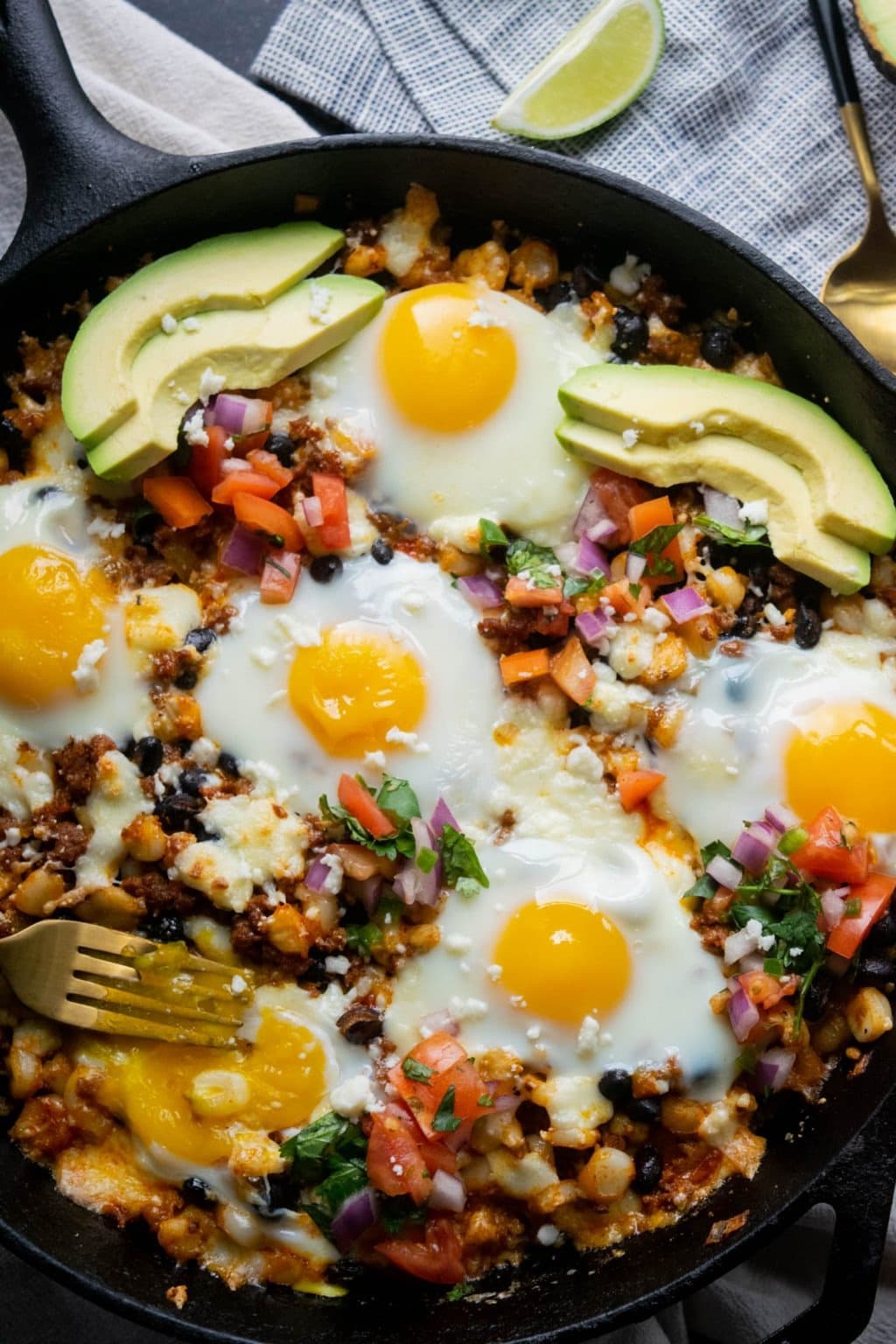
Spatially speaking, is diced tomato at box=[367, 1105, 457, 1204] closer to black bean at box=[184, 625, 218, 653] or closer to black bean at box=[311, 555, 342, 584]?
black bean at box=[184, 625, 218, 653]

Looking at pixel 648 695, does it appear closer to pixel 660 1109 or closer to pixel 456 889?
pixel 456 889

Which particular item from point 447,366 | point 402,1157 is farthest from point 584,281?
point 402,1157

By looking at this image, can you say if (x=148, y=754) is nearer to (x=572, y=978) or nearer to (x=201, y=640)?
(x=201, y=640)

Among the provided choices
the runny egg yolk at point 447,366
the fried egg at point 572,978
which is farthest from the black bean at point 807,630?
the runny egg yolk at point 447,366

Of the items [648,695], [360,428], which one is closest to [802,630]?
[648,695]

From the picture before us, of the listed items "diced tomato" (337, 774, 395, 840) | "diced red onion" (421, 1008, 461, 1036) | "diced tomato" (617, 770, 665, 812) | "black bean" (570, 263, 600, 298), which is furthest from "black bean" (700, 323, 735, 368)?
"diced red onion" (421, 1008, 461, 1036)

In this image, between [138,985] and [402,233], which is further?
[402,233]

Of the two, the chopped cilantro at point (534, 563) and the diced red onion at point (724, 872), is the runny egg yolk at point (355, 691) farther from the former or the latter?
the diced red onion at point (724, 872)
